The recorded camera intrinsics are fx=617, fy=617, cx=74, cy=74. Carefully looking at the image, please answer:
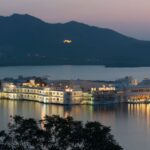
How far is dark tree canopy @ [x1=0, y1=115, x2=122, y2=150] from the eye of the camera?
5.27 metres

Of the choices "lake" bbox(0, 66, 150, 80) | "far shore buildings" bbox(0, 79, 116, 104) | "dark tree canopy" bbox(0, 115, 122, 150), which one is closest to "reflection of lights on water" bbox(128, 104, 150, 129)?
"far shore buildings" bbox(0, 79, 116, 104)

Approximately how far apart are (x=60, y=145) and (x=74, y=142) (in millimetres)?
138

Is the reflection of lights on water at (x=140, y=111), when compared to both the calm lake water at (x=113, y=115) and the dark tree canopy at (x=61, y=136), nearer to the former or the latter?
the calm lake water at (x=113, y=115)

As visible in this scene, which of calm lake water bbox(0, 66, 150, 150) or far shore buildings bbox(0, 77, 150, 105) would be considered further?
far shore buildings bbox(0, 77, 150, 105)

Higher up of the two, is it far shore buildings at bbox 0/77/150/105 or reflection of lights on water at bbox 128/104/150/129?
far shore buildings at bbox 0/77/150/105

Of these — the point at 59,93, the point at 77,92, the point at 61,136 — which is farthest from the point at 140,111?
the point at 61,136

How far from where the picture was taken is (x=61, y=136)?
211 inches

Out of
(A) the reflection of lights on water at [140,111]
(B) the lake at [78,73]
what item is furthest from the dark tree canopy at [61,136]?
(B) the lake at [78,73]

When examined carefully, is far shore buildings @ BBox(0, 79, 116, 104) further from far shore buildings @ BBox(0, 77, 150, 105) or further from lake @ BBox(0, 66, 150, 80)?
lake @ BBox(0, 66, 150, 80)

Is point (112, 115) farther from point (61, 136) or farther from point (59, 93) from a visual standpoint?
point (61, 136)

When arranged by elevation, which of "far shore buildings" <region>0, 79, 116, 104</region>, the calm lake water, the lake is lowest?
the calm lake water

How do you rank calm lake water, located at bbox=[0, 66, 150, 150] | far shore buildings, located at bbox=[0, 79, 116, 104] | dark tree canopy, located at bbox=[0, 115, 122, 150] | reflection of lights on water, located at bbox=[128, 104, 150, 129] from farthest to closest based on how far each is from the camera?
far shore buildings, located at bbox=[0, 79, 116, 104] < reflection of lights on water, located at bbox=[128, 104, 150, 129] < calm lake water, located at bbox=[0, 66, 150, 150] < dark tree canopy, located at bbox=[0, 115, 122, 150]

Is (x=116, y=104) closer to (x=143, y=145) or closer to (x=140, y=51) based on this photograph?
(x=143, y=145)

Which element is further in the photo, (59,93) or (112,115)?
(59,93)
